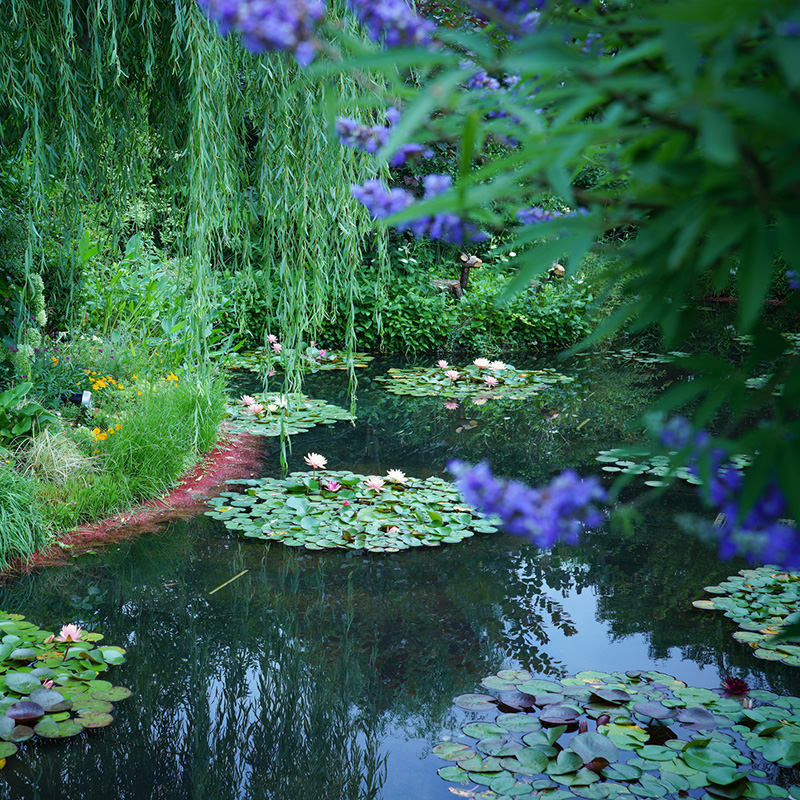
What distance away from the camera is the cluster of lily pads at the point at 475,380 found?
7.04 m

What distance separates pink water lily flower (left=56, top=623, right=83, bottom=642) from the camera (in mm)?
2787

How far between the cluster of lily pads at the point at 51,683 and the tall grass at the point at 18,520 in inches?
21.7

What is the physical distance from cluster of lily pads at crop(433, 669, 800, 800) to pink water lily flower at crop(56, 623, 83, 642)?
1.30 m

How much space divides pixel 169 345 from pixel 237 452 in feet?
3.75

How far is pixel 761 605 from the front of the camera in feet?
10.7

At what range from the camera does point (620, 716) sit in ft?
8.20

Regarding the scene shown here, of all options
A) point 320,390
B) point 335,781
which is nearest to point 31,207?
point 335,781

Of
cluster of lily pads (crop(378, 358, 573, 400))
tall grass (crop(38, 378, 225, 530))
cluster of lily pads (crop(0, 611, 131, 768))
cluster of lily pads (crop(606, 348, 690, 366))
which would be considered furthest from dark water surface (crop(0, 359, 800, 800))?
cluster of lily pads (crop(606, 348, 690, 366))

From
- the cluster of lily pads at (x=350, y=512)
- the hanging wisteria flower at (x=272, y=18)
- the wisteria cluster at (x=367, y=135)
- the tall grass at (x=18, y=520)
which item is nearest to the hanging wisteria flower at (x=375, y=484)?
the cluster of lily pads at (x=350, y=512)

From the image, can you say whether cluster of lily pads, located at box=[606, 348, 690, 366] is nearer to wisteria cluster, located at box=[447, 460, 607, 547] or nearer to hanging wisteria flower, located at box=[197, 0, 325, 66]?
wisteria cluster, located at box=[447, 460, 607, 547]

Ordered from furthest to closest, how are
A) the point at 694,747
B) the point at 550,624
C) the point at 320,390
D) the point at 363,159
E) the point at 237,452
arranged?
the point at 320,390
the point at 237,452
the point at 550,624
the point at 363,159
the point at 694,747

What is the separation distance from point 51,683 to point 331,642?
97 centimetres

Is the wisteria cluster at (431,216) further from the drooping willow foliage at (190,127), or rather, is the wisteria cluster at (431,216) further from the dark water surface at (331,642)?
the dark water surface at (331,642)

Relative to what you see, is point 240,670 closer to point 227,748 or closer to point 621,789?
point 227,748
